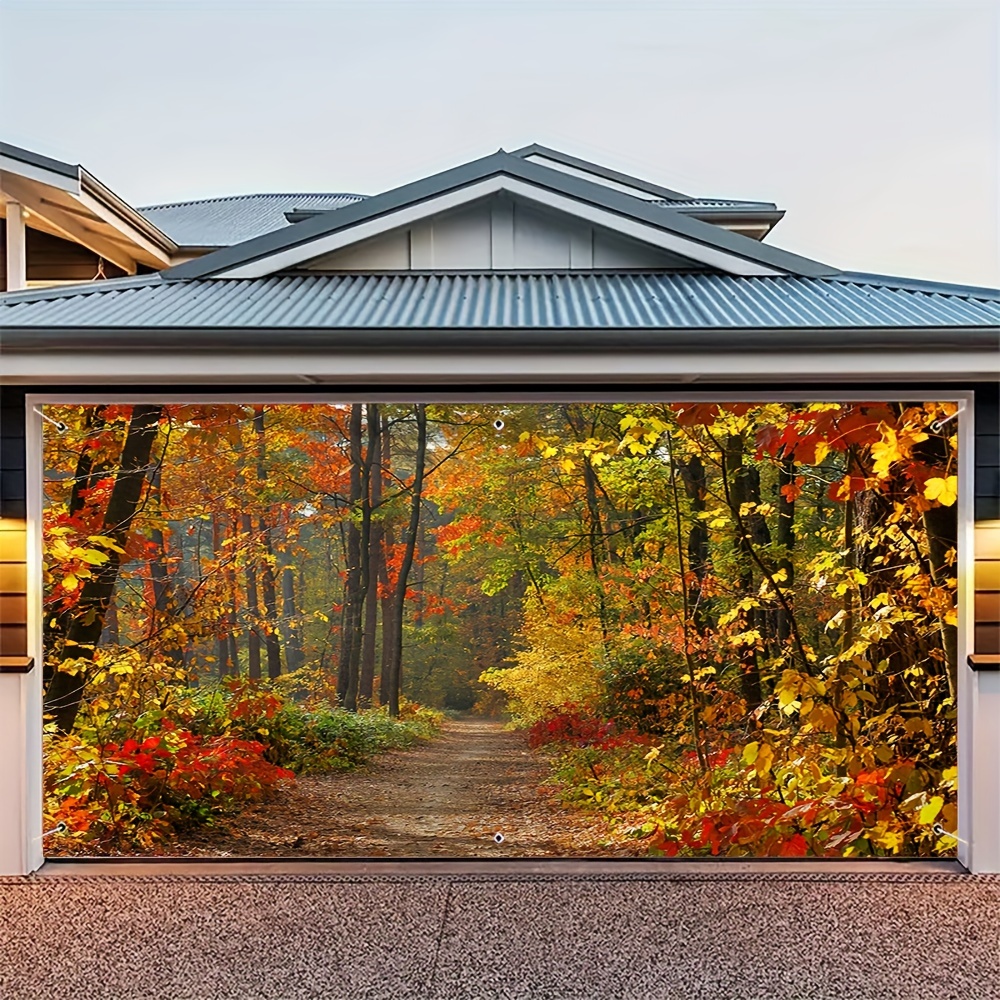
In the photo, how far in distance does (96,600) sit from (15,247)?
2.36 m

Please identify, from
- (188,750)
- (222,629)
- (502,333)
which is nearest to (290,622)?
(222,629)

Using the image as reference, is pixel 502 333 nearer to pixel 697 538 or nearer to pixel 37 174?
pixel 697 538

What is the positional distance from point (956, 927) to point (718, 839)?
1.45m

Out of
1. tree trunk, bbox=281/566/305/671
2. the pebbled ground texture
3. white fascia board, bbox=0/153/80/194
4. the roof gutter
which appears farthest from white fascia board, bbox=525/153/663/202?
the pebbled ground texture

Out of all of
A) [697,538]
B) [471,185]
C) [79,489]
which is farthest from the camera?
[79,489]

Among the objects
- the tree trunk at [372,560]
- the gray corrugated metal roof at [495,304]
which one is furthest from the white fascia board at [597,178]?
the tree trunk at [372,560]

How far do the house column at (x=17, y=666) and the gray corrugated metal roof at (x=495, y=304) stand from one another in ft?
2.06

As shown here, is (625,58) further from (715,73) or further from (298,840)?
(298,840)

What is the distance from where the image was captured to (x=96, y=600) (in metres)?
5.75

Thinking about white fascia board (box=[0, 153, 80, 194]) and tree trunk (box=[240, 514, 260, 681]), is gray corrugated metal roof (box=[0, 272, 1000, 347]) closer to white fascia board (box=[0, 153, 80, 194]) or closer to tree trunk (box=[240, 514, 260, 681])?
white fascia board (box=[0, 153, 80, 194])

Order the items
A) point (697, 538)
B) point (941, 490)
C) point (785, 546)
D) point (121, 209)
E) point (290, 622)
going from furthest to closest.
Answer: point (121, 209) < point (785, 546) < point (697, 538) < point (290, 622) < point (941, 490)

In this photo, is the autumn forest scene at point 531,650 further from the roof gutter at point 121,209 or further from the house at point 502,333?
the roof gutter at point 121,209

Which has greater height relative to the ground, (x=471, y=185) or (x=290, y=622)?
(x=471, y=185)

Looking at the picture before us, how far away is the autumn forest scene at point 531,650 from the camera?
504 centimetres
